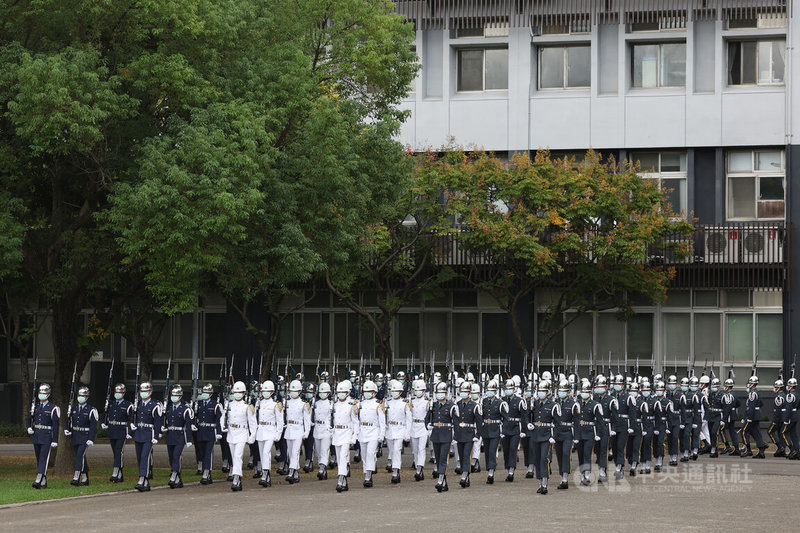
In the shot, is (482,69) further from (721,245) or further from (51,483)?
(51,483)

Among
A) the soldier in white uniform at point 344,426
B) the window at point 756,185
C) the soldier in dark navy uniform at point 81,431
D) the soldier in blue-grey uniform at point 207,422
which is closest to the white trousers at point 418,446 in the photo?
the soldier in white uniform at point 344,426

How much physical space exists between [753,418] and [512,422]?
34.4 ft

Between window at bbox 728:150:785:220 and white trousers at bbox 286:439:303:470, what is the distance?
2030cm

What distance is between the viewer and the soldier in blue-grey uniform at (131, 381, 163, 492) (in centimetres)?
2331

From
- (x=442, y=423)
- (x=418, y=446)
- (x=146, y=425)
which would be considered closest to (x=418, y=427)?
(x=418, y=446)

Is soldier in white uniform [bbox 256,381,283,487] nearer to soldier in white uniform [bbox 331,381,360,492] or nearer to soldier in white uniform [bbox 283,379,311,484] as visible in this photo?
soldier in white uniform [bbox 283,379,311,484]

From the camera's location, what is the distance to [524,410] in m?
24.1

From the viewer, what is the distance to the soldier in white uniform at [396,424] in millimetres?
24109

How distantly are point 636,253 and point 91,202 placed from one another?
16131mm

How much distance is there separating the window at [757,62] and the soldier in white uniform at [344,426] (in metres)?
21.5

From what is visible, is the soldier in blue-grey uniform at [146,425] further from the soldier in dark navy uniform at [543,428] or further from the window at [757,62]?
the window at [757,62]

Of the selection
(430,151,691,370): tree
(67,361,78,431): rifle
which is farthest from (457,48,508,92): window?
(67,361,78,431): rifle

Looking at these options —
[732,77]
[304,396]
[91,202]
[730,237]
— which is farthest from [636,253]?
[91,202]

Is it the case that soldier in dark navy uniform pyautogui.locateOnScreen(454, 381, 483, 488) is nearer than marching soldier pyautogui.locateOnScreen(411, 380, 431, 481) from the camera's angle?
Yes
